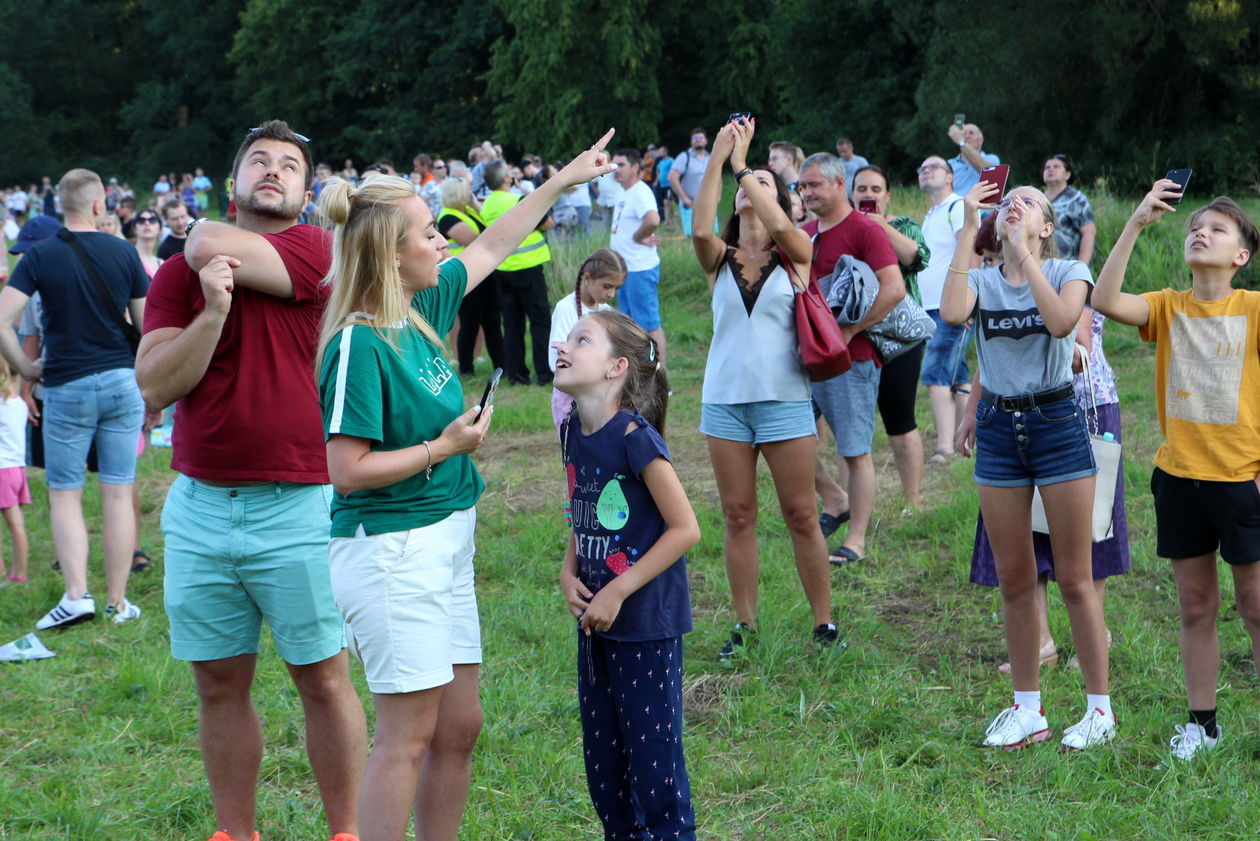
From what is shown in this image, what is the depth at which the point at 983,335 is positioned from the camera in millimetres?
4465

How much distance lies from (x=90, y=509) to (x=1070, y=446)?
6976mm

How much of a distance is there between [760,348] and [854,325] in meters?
1.11

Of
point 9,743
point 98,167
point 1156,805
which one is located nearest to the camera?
point 1156,805

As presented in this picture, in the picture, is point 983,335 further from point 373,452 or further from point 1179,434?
point 373,452

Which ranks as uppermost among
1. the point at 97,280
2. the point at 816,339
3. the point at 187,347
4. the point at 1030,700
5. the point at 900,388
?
the point at 97,280

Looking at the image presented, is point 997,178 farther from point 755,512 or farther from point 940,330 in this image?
point 940,330

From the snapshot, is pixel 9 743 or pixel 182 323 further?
pixel 9 743

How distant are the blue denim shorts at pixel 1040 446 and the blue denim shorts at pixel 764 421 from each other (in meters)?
0.93

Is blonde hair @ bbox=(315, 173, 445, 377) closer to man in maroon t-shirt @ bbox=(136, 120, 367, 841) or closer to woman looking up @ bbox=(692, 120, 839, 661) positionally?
man in maroon t-shirt @ bbox=(136, 120, 367, 841)

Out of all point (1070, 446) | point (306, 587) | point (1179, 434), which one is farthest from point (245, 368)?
point (1179, 434)

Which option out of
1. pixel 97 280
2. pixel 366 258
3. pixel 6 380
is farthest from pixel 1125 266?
pixel 6 380

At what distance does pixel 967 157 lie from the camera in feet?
34.9

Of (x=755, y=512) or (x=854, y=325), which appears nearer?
(x=755, y=512)

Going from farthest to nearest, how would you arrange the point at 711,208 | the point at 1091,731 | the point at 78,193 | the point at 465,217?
the point at 465,217 → the point at 78,193 → the point at 711,208 → the point at 1091,731
